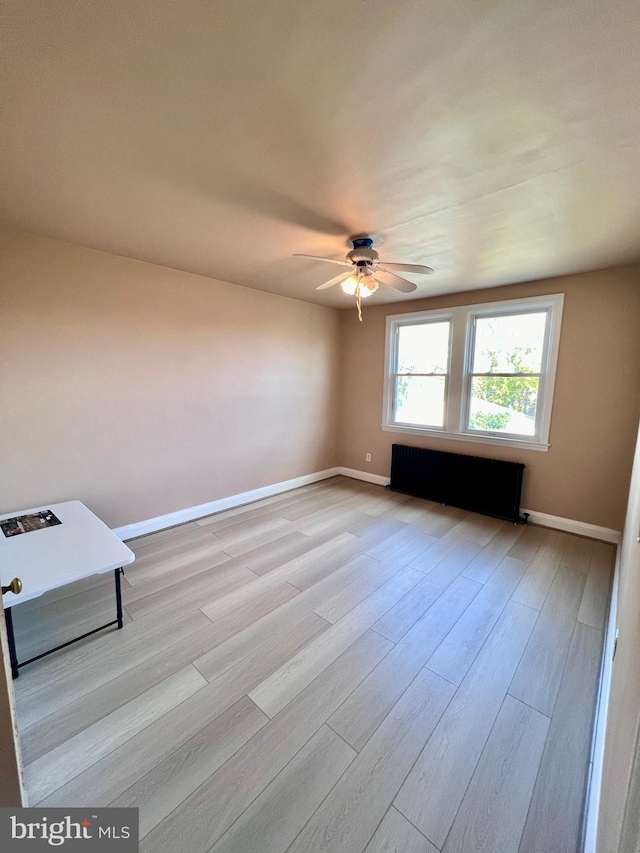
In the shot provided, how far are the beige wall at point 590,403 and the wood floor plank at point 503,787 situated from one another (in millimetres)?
2391

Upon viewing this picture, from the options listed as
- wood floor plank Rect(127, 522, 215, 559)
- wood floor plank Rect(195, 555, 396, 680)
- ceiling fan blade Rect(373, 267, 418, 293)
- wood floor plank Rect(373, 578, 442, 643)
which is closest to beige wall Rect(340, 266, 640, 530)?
ceiling fan blade Rect(373, 267, 418, 293)

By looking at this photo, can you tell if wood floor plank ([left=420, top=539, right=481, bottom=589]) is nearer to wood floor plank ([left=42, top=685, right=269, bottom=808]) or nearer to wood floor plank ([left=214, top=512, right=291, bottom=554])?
wood floor plank ([left=214, top=512, right=291, bottom=554])

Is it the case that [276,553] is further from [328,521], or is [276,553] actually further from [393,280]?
[393,280]

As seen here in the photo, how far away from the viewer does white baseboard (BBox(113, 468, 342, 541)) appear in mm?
3121

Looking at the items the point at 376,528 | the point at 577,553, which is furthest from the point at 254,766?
the point at 577,553

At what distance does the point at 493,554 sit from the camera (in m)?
2.92

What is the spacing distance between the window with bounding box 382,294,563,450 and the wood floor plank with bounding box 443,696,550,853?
264 cm

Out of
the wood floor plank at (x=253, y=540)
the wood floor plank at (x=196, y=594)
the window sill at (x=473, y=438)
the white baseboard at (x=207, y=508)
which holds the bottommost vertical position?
the wood floor plank at (x=196, y=594)

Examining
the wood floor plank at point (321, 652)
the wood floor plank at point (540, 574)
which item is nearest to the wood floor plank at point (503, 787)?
the wood floor plank at point (321, 652)

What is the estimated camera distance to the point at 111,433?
292 centimetres

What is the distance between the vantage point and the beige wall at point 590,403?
292cm

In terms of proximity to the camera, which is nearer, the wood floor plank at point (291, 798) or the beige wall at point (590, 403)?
the wood floor plank at point (291, 798)

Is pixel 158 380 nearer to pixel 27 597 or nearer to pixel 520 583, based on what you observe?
pixel 27 597

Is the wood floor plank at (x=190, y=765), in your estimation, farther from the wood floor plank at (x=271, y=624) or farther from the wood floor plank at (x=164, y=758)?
the wood floor plank at (x=271, y=624)
